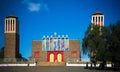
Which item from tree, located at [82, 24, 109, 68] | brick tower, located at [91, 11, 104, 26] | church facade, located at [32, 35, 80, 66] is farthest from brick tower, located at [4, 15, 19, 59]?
tree, located at [82, 24, 109, 68]

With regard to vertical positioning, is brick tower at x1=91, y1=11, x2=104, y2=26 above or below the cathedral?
above

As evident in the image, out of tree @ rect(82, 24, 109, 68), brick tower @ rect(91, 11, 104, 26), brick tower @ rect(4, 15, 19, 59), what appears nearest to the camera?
tree @ rect(82, 24, 109, 68)

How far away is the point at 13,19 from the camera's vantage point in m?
56.6

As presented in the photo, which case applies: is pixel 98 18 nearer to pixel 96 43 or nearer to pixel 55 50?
pixel 55 50

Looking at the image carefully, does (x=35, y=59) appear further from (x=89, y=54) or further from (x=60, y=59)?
(x=89, y=54)

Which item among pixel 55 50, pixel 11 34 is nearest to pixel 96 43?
pixel 55 50

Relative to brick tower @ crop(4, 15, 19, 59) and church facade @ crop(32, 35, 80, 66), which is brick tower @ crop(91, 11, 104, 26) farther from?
brick tower @ crop(4, 15, 19, 59)

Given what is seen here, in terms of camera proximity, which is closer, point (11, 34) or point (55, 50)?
point (55, 50)

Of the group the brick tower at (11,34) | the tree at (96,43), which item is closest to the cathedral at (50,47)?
the brick tower at (11,34)

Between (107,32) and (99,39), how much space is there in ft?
5.77

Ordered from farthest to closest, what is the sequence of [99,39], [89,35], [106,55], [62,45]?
[62,45]
[89,35]
[99,39]
[106,55]

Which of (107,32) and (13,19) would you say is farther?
(13,19)

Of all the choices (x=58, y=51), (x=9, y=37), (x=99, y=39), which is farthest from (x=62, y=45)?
(x=99, y=39)

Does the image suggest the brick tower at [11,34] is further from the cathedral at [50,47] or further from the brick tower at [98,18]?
the brick tower at [98,18]
